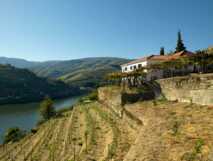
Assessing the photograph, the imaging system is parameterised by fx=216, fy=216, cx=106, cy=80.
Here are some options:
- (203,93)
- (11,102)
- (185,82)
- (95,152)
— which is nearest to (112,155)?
(95,152)

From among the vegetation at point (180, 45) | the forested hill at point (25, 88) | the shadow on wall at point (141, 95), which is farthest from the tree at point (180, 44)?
the forested hill at point (25, 88)

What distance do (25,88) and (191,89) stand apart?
4946 inches

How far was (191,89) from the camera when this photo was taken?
17281mm

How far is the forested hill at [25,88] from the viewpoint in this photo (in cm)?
11506

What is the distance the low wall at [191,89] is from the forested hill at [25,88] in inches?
3945

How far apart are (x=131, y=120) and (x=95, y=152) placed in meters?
5.24

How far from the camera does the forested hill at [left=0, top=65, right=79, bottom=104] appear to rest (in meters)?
115

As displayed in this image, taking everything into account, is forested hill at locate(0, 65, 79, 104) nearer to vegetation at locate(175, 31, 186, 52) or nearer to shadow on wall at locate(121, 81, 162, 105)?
vegetation at locate(175, 31, 186, 52)

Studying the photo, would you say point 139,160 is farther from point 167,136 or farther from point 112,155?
point 112,155

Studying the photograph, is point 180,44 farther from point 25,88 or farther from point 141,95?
point 25,88

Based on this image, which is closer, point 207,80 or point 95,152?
point 95,152

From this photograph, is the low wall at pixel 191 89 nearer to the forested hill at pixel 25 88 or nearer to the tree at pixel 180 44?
the tree at pixel 180 44

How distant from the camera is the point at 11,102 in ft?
349

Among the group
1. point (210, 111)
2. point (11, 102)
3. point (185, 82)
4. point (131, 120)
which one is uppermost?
point (185, 82)
